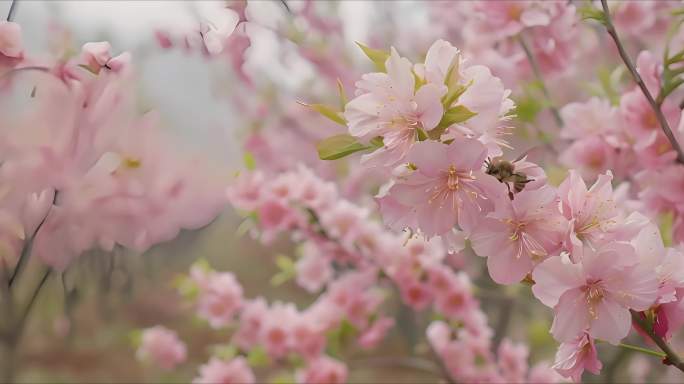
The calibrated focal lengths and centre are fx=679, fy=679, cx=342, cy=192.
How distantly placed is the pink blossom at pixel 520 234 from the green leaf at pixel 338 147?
3.8 inches

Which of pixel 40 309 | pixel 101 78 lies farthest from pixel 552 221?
pixel 40 309

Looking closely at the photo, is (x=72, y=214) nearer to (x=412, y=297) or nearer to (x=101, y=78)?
(x=101, y=78)

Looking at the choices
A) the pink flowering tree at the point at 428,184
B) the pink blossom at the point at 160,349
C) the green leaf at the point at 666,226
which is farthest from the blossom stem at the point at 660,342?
the pink blossom at the point at 160,349

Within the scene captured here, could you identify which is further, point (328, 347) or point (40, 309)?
point (40, 309)

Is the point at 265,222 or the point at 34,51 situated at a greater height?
the point at 34,51

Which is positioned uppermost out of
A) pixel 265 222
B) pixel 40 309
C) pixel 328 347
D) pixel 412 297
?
pixel 265 222

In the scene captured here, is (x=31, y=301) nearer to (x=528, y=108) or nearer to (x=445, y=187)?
(x=445, y=187)

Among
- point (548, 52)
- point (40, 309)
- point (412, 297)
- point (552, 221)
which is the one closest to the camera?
point (552, 221)

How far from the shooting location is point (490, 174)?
1.38 ft

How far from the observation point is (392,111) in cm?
42

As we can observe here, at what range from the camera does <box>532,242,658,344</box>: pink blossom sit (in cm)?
41

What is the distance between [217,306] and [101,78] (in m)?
0.71

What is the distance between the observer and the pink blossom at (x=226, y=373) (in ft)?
3.12

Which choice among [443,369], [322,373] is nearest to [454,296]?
[443,369]
